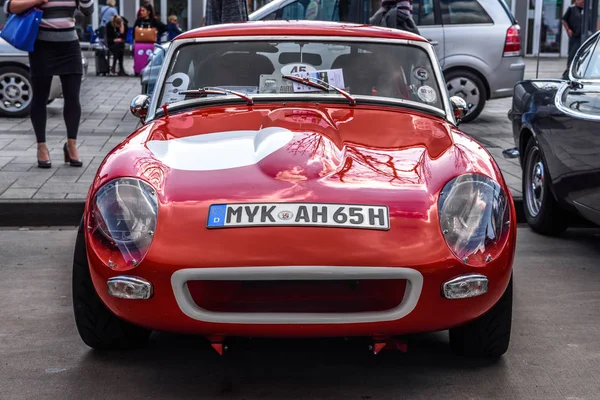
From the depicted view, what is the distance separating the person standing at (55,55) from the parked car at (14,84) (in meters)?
4.57

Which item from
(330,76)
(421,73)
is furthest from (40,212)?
(421,73)

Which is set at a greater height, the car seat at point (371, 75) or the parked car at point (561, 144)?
the car seat at point (371, 75)

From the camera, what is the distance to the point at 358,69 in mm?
5000

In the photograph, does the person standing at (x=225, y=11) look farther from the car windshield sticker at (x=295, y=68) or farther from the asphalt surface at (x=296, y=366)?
the asphalt surface at (x=296, y=366)

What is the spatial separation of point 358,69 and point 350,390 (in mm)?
1802

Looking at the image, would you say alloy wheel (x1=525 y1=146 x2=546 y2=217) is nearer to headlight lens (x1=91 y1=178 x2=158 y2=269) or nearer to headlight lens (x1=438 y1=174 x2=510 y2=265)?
headlight lens (x1=438 y1=174 x2=510 y2=265)

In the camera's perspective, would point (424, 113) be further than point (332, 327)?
Yes

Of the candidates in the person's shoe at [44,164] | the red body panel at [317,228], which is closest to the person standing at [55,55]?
the person's shoe at [44,164]

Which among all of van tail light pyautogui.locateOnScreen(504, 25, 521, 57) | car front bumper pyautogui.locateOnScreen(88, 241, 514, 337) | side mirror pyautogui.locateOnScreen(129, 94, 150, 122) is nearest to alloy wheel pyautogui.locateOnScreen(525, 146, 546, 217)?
side mirror pyautogui.locateOnScreen(129, 94, 150, 122)

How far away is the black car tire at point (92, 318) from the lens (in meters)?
4.02

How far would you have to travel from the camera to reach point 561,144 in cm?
626

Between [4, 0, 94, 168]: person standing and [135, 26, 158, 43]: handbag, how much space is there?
13.3 metres

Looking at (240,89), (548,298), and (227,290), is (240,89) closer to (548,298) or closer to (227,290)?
(227,290)

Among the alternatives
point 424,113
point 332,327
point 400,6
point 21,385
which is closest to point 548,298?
point 424,113
